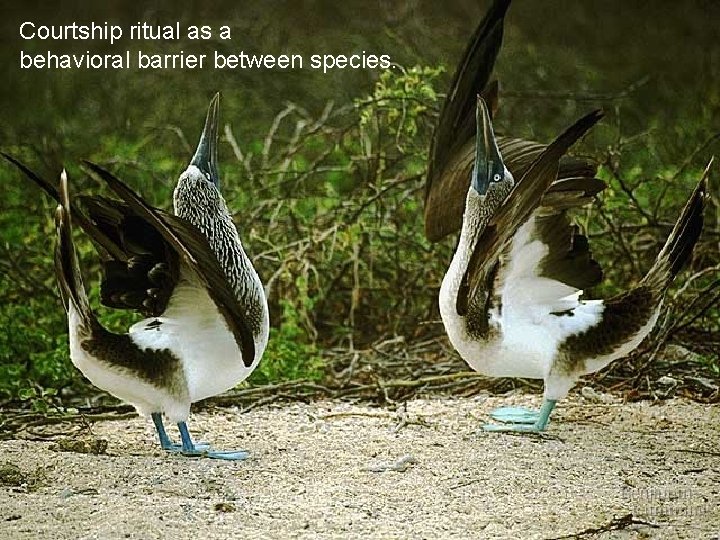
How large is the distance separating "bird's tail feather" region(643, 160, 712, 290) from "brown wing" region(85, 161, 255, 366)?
859mm

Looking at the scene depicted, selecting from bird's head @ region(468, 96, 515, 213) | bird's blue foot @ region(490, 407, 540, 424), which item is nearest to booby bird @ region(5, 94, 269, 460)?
bird's head @ region(468, 96, 515, 213)

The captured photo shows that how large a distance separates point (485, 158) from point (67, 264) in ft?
2.79

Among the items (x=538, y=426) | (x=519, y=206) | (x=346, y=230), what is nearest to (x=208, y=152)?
(x=519, y=206)

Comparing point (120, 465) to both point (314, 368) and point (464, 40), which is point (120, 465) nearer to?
point (314, 368)

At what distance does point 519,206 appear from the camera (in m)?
1.86

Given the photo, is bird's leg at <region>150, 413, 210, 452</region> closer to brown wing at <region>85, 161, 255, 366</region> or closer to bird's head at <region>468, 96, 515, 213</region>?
brown wing at <region>85, 161, 255, 366</region>

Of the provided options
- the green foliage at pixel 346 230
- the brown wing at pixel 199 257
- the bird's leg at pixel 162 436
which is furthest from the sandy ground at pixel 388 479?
the green foliage at pixel 346 230

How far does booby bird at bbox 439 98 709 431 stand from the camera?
2191 mm

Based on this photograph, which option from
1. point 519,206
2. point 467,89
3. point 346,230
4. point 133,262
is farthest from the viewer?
point 346,230

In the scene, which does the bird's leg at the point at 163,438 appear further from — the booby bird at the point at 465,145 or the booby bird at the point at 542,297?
the booby bird at the point at 465,145

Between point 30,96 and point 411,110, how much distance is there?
147 centimetres

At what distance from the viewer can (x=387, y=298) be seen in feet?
11.7

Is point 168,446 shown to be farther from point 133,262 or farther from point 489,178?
point 489,178

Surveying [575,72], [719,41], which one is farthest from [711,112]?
[575,72]
